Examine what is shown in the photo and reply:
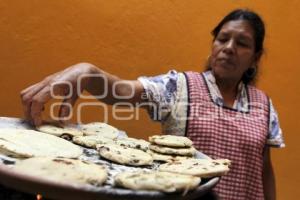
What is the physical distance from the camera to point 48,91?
106 cm

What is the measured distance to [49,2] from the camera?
187cm

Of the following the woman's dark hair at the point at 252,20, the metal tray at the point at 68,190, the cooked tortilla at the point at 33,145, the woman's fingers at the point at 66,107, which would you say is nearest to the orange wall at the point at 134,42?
the woman's dark hair at the point at 252,20

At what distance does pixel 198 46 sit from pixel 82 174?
4.75ft

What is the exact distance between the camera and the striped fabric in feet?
4.21

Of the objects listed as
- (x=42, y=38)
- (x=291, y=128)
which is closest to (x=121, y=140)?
(x=42, y=38)

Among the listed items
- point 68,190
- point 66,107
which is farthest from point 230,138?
point 68,190

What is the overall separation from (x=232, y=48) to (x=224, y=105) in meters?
0.19

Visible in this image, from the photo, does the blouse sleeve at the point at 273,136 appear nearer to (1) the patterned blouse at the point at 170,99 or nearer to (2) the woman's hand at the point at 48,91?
(1) the patterned blouse at the point at 170,99

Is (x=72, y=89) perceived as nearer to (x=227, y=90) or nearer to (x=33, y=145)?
(x=33, y=145)

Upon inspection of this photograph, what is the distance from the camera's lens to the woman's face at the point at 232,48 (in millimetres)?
1358

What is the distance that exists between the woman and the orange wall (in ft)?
1.93

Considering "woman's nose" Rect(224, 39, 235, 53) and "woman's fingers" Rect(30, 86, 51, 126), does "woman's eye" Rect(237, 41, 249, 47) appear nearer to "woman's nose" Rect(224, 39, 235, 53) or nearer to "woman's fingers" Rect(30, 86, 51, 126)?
"woman's nose" Rect(224, 39, 235, 53)

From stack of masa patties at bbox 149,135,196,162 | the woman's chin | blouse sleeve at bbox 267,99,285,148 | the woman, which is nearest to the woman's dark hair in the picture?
the woman

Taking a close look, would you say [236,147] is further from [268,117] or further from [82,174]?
[82,174]
